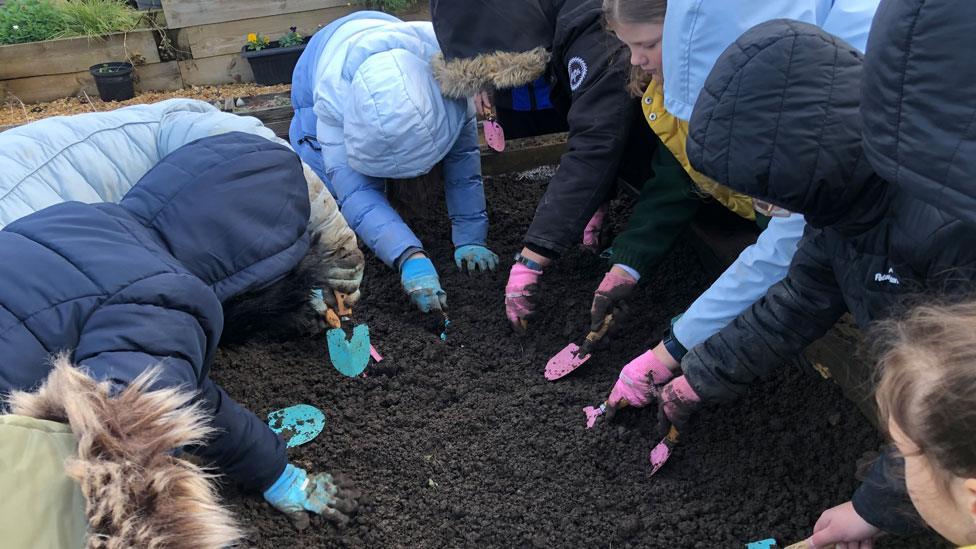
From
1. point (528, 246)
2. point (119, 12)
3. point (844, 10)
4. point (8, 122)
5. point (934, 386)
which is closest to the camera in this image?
point (934, 386)

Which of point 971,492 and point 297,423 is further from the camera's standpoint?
point 297,423

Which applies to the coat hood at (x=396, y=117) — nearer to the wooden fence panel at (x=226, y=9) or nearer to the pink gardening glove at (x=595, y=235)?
the pink gardening glove at (x=595, y=235)

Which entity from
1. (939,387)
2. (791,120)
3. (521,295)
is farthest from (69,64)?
(939,387)

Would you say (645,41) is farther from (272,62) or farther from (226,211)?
(272,62)

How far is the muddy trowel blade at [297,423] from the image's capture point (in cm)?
186

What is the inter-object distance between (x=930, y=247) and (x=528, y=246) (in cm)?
116

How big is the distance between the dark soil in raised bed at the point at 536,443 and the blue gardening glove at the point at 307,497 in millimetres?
33

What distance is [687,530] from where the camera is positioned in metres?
1.57

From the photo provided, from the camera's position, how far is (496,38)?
2.04m

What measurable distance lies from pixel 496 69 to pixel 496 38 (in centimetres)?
8

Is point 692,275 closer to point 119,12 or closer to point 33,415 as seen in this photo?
point 33,415

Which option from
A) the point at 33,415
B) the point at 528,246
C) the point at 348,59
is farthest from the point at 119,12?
the point at 33,415

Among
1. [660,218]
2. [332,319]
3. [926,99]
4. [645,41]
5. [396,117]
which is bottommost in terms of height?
[332,319]

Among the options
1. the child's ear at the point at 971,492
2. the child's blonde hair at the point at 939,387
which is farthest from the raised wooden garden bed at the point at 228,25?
the child's ear at the point at 971,492
